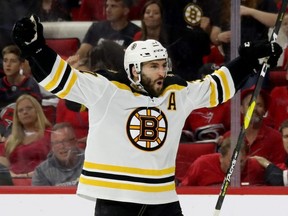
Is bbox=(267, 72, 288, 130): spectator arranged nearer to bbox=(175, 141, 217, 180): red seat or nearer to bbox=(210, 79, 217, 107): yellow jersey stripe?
bbox=(175, 141, 217, 180): red seat

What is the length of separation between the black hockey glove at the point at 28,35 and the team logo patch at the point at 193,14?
1338mm

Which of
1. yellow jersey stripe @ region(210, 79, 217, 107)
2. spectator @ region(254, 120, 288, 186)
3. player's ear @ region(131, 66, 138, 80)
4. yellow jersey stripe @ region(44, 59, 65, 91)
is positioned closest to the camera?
yellow jersey stripe @ region(44, 59, 65, 91)

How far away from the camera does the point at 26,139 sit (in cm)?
527

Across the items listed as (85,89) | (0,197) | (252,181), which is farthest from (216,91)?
(0,197)

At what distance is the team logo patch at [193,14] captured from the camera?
16.9 ft

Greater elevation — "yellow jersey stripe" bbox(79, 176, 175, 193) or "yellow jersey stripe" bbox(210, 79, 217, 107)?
"yellow jersey stripe" bbox(210, 79, 217, 107)

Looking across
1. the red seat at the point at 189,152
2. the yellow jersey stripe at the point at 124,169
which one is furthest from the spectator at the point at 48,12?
the yellow jersey stripe at the point at 124,169

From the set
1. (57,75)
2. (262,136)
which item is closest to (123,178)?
(57,75)

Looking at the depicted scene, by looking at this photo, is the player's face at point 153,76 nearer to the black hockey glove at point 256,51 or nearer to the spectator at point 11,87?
the black hockey glove at point 256,51

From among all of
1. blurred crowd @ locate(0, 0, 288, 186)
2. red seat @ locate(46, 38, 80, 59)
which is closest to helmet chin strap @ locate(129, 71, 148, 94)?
blurred crowd @ locate(0, 0, 288, 186)

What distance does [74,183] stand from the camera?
5199 millimetres

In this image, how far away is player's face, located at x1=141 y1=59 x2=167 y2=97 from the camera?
162 inches

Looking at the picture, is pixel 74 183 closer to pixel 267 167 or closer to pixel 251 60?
pixel 267 167

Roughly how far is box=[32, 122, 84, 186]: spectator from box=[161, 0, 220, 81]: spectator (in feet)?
2.02
